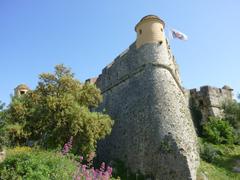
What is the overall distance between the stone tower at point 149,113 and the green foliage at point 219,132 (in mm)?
4180

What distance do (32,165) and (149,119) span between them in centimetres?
986

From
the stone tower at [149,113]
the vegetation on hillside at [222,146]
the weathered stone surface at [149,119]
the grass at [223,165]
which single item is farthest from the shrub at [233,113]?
the weathered stone surface at [149,119]

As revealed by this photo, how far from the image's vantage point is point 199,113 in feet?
101

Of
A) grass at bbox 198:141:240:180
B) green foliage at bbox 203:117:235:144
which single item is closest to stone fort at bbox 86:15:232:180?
grass at bbox 198:141:240:180

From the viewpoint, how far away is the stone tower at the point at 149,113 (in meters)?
17.9

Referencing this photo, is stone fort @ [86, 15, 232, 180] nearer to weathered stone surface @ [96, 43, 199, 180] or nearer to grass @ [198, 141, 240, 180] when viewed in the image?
weathered stone surface @ [96, 43, 199, 180]

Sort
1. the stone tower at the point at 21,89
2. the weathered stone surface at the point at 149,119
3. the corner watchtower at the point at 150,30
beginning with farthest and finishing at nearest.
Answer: the stone tower at the point at 21,89 → the corner watchtower at the point at 150,30 → the weathered stone surface at the point at 149,119

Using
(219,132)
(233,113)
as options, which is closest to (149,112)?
(219,132)

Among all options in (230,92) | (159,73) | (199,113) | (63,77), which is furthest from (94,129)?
(230,92)

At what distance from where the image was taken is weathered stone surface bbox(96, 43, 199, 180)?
17844 mm

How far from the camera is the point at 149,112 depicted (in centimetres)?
2034

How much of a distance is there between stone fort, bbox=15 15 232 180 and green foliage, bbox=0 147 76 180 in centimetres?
773

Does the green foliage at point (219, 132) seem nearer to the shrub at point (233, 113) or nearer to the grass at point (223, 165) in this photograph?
the grass at point (223, 165)

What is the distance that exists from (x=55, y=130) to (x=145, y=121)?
5.88m
